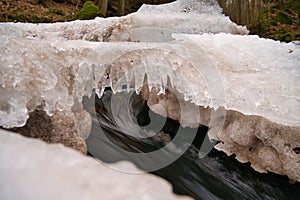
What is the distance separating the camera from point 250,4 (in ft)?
22.9

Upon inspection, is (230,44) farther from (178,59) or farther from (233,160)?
(233,160)

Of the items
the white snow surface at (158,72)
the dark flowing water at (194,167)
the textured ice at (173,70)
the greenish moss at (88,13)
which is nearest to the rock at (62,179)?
the white snow surface at (158,72)

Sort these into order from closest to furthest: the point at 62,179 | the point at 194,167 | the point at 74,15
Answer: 1. the point at 62,179
2. the point at 194,167
3. the point at 74,15

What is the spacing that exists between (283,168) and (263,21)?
15.5 feet

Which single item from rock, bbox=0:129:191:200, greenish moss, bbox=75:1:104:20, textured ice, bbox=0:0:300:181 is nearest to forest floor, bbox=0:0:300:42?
greenish moss, bbox=75:1:104:20

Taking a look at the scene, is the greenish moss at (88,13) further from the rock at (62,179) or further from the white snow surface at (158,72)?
the rock at (62,179)

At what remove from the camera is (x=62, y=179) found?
0.78 meters

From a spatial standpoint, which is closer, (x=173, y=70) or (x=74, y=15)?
(x=173, y=70)

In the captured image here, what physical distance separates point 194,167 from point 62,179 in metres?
3.19

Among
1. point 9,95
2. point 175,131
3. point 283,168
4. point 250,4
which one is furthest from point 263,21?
point 9,95

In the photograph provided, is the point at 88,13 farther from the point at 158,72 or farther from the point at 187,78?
the point at 187,78

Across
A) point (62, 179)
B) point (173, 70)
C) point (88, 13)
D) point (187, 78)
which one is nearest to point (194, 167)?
point (187, 78)

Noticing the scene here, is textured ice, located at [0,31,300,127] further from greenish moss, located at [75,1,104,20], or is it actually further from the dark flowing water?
greenish moss, located at [75,1,104,20]

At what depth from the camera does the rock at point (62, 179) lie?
749 mm
